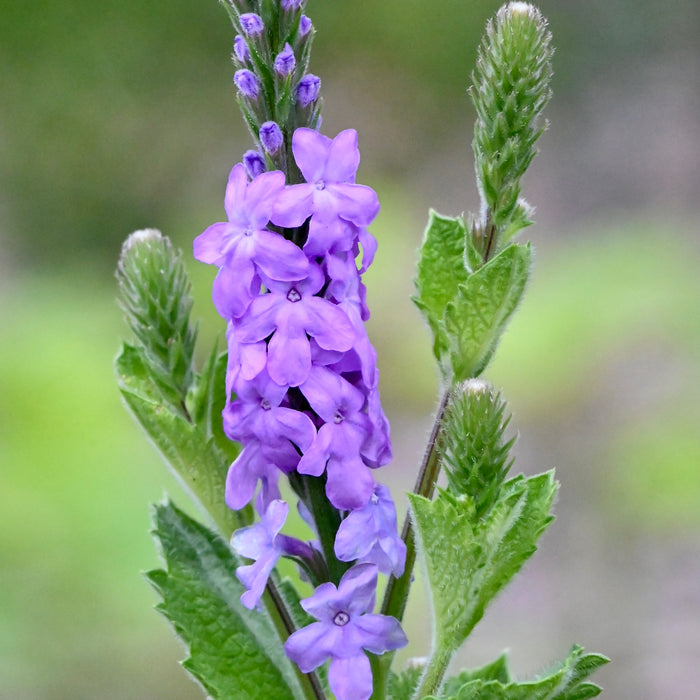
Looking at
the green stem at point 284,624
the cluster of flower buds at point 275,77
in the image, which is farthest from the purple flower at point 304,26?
the green stem at point 284,624

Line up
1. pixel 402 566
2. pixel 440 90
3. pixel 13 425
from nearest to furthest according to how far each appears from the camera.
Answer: pixel 402 566, pixel 13 425, pixel 440 90

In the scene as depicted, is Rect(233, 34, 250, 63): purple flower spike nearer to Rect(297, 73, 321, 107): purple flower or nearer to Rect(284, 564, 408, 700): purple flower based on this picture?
Rect(297, 73, 321, 107): purple flower

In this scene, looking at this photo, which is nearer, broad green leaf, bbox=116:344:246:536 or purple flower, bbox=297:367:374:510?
purple flower, bbox=297:367:374:510

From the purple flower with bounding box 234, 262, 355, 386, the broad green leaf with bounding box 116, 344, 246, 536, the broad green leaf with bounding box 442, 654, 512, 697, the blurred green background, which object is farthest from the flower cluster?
the blurred green background

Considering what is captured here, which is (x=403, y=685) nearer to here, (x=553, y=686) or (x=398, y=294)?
(x=553, y=686)

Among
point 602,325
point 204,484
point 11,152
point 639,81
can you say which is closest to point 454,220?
point 204,484

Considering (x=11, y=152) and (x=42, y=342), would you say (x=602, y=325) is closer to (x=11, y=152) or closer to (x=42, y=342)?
(x=42, y=342)
